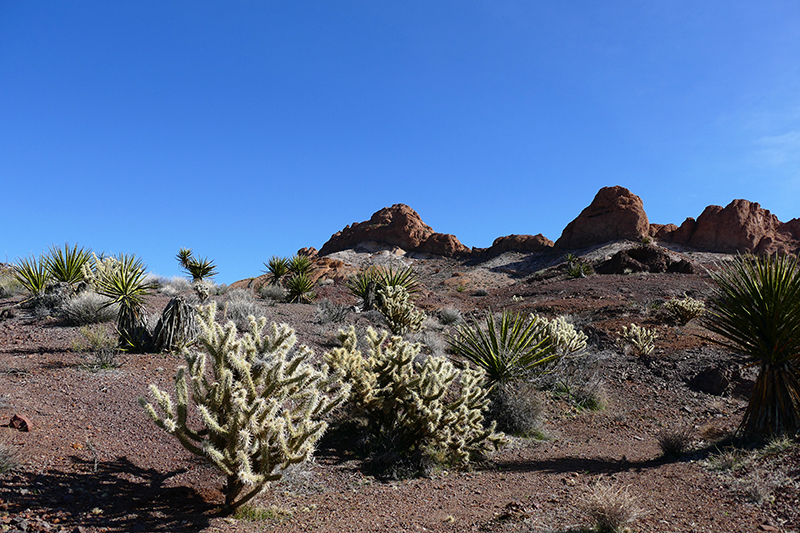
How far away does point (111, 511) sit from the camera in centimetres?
411

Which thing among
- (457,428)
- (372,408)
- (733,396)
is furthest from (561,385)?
(372,408)

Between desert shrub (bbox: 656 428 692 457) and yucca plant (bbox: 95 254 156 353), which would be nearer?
desert shrub (bbox: 656 428 692 457)

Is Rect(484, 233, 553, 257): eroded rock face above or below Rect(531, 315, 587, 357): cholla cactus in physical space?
above

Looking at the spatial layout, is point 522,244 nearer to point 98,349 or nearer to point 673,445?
point 673,445

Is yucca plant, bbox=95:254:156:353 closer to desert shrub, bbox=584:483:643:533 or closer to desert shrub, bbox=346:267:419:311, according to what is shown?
desert shrub, bbox=346:267:419:311

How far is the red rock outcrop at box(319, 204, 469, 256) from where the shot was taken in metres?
57.4

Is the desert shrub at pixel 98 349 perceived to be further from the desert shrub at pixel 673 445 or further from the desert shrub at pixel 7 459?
the desert shrub at pixel 673 445

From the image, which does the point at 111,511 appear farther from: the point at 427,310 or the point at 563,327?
the point at 427,310

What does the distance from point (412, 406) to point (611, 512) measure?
273cm

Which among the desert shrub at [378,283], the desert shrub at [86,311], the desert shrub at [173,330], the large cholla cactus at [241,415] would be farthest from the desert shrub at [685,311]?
the desert shrub at [86,311]

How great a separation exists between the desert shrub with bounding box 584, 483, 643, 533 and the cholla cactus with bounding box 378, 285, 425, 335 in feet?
26.1

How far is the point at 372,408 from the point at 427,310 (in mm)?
11211

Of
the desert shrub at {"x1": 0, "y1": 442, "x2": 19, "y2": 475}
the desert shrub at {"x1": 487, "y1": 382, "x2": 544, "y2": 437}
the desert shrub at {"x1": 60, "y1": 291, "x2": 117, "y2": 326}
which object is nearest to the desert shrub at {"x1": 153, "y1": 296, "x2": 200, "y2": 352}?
the desert shrub at {"x1": 60, "y1": 291, "x2": 117, "y2": 326}

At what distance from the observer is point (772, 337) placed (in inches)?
259
